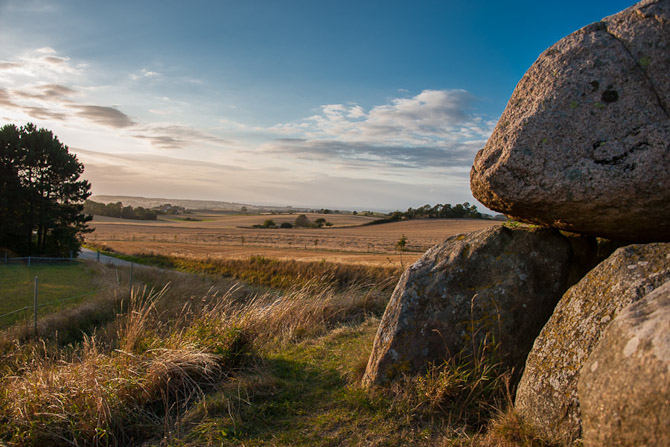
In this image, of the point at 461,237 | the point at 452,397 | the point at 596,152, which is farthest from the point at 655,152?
the point at 452,397

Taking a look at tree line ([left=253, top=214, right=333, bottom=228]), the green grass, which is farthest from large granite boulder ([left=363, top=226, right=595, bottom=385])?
tree line ([left=253, top=214, right=333, bottom=228])

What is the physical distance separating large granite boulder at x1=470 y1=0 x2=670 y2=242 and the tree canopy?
36206mm

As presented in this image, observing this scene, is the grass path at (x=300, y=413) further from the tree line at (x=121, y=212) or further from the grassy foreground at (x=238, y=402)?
the tree line at (x=121, y=212)

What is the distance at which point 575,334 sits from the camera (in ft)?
12.7

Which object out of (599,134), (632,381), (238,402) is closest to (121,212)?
(238,402)

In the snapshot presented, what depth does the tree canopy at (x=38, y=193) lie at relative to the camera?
31.6 m

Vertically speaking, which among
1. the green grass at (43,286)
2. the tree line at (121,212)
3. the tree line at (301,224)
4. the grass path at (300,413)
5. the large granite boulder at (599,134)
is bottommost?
the green grass at (43,286)

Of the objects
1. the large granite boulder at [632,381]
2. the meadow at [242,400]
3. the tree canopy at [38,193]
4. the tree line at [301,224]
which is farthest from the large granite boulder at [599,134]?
the tree line at [301,224]

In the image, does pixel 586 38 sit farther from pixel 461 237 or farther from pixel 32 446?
pixel 32 446

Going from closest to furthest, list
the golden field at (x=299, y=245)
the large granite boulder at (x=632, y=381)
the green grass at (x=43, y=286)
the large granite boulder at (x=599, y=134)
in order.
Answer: the large granite boulder at (x=632, y=381) < the large granite boulder at (x=599, y=134) < the green grass at (x=43, y=286) < the golden field at (x=299, y=245)

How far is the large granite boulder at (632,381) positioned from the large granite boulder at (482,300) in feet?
5.85

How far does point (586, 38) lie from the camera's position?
4.50 m

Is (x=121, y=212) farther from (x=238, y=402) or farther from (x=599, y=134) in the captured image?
(x=599, y=134)

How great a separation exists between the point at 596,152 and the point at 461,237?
2.10 meters
